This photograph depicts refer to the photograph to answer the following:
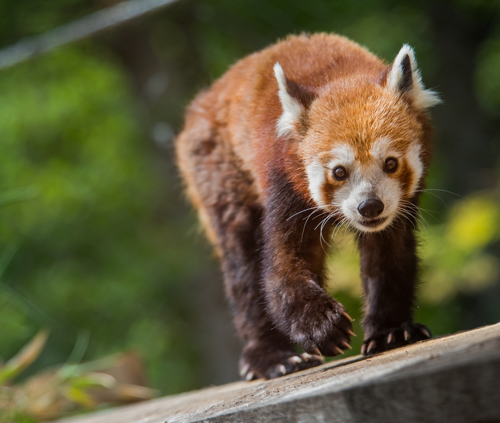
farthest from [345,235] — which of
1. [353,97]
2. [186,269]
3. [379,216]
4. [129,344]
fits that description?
[129,344]

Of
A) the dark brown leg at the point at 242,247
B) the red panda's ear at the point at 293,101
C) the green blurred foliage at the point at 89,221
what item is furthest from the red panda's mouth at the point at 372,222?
the green blurred foliage at the point at 89,221

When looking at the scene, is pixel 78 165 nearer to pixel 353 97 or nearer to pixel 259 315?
pixel 259 315

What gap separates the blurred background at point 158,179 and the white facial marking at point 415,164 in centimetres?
69

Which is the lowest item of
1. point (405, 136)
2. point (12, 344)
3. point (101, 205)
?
point (12, 344)

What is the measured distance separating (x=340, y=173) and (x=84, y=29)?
12.9ft

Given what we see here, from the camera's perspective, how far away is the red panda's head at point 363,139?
2.61 meters

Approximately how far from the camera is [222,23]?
713 cm

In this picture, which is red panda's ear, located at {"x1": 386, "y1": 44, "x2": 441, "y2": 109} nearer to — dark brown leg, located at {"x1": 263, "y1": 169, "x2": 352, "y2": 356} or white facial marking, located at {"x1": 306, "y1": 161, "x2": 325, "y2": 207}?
white facial marking, located at {"x1": 306, "y1": 161, "x2": 325, "y2": 207}

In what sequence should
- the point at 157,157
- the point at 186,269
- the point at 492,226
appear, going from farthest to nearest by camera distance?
the point at 186,269 → the point at 157,157 → the point at 492,226

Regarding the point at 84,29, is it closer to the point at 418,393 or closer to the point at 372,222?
the point at 372,222

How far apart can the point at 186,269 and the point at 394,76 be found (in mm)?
7203

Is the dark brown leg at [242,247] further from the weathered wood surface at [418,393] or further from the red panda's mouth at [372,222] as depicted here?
the weathered wood surface at [418,393]

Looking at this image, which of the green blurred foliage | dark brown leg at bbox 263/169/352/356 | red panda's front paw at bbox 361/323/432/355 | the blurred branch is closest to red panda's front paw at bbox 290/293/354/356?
dark brown leg at bbox 263/169/352/356

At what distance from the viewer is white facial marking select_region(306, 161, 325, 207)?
2.74 meters
